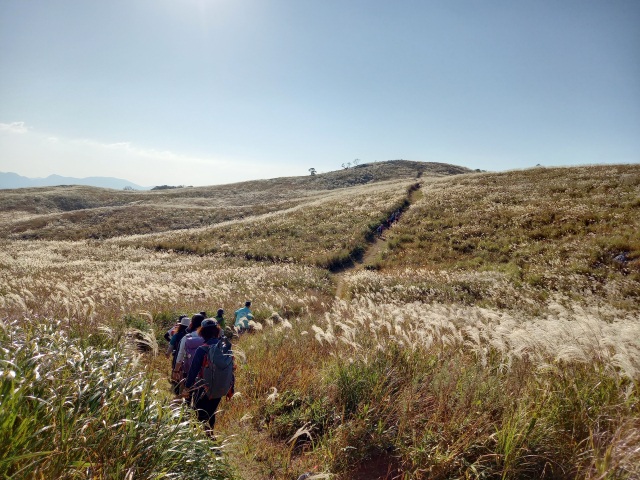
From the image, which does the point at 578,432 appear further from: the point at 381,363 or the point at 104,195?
the point at 104,195

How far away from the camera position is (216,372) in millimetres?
4504

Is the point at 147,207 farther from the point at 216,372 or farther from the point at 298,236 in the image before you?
the point at 216,372

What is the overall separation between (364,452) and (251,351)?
4.12 metres

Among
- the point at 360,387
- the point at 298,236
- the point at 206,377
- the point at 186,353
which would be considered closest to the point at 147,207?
the point at 298,236

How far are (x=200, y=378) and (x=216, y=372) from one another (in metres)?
0.21

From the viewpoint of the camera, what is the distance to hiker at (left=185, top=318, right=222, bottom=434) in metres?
4.52

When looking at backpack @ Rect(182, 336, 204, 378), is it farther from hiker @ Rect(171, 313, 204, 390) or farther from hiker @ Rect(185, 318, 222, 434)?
hiker @ Rect(185, 318, 222, 434)

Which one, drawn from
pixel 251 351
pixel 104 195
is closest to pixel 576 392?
pixel 251 351

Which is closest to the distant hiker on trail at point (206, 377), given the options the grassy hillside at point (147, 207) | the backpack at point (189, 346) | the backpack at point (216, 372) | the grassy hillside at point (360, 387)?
the backpack at point (216, 372)

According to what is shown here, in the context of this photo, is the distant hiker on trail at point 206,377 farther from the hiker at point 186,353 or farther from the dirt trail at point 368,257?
the dirt trail at point 368,257

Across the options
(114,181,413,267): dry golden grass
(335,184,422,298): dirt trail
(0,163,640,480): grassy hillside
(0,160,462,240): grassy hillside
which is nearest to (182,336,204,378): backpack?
(0,163,640,480): grassy hillside

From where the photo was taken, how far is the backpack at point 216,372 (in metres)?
4.48

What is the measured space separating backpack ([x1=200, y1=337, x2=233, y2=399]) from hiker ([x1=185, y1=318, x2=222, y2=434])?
0.07 m

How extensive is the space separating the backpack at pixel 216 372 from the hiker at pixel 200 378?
7 cm
